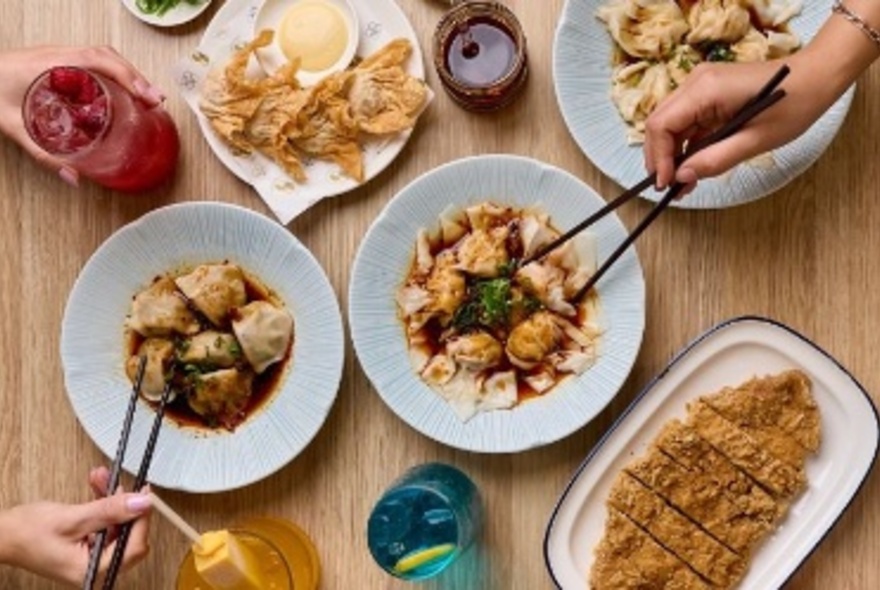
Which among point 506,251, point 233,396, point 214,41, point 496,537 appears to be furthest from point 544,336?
point 214,41

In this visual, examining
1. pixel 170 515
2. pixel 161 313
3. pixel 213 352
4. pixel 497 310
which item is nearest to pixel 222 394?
pixel 213 352

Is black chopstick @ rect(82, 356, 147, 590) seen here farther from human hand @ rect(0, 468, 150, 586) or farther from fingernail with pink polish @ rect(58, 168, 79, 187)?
fingernail with pink polish @ rect(58, 168, 79, 187)

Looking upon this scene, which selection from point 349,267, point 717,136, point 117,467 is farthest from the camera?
point 349,267

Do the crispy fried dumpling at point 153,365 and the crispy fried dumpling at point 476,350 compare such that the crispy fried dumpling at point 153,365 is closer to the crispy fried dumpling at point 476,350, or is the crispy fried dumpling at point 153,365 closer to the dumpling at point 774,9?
the crispy fried dumpling at point 476,350

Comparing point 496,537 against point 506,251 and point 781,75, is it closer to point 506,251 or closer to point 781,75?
point 506,251

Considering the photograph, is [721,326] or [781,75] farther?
[721,326]

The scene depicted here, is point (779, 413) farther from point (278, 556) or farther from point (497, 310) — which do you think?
point (278, 556)
